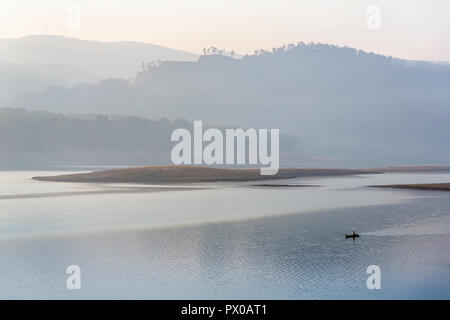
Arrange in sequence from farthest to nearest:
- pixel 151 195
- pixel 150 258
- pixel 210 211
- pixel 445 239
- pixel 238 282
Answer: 1. pixel 151 195
2. pixel 210 211
3. pixel 445 239
4. pixel 150 258
5. pixel 238 282

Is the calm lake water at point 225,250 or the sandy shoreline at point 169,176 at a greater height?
the sandy shoreline at point 169,176

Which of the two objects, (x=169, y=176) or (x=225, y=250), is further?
(x=169, y=176)

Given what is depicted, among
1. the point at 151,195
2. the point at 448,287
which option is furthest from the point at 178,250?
the point at 151,195

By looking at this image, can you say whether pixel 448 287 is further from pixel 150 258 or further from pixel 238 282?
pixel 150 258

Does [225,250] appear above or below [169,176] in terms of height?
below

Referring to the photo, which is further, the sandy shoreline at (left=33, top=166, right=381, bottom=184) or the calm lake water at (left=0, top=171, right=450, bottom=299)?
the sandy shoreline at (left=33, top=166, right=381, bottom=184)

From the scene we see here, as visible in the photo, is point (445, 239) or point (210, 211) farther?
point (210, 211)

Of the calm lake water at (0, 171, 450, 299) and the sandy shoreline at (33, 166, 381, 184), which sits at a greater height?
the sandy shoreline at (33, 166, 381, 184)

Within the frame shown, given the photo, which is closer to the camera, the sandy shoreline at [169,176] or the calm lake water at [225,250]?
the calm lake water at [225,250]
